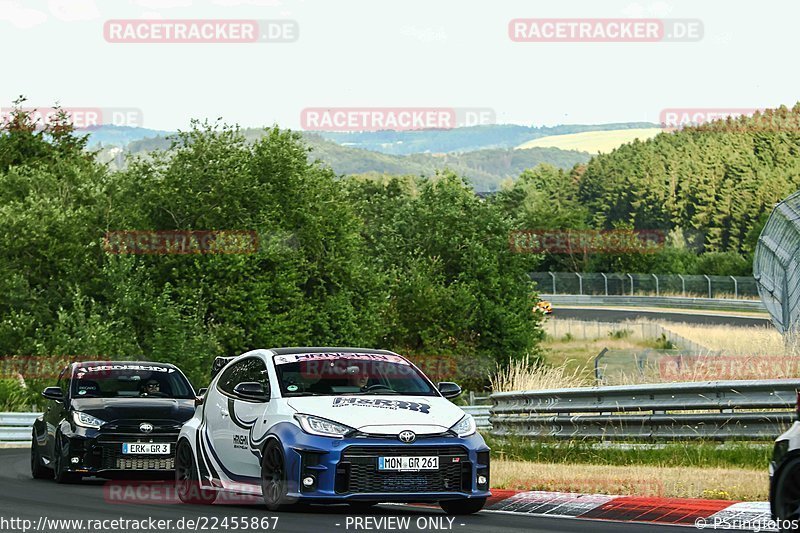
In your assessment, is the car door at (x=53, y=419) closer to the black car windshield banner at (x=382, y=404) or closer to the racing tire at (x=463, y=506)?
the black car windshield banner at (x=382, y=404)

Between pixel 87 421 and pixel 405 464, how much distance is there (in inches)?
258

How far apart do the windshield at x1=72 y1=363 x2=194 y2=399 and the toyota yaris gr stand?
179 inches

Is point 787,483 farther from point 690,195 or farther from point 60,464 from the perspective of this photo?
point 690,195

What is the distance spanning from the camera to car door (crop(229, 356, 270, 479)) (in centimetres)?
1252

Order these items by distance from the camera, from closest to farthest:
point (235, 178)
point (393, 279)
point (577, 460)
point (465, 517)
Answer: point (465, 517) < point (577, 460) < point (235, 178) < point (393, 279)

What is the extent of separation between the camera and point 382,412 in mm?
12148

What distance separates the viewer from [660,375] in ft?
63.7

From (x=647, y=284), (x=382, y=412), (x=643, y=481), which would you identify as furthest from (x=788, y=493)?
(x=647, y=284)

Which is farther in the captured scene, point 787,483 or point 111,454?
point 111,454

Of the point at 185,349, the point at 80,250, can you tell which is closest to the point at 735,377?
the point at 185,349

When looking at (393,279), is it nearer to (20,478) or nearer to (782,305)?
(782,305)

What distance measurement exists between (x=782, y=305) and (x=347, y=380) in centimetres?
1667

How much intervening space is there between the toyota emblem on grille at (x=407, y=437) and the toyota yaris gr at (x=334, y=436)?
1 cm

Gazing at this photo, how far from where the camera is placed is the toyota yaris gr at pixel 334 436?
11.7 metres
